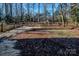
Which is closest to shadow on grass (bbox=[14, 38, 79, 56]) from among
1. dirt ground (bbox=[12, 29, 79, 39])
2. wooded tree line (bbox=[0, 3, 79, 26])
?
dirt ground (bbox=[12, 29, 79, 39])

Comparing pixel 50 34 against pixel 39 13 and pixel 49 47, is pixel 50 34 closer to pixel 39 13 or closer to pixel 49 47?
pixel 49 47

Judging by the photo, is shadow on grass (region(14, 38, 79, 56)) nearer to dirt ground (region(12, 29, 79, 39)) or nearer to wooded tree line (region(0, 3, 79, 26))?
dirt ground (region(12, 29, 79, 39))

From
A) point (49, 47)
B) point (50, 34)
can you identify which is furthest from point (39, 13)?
point (49, 47)

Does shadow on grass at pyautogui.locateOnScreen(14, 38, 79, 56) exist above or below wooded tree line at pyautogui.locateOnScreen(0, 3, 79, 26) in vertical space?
below

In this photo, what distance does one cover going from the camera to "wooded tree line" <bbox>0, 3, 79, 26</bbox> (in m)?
3.18

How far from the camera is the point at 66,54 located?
318cm

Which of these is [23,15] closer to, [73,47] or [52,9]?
[52,9]

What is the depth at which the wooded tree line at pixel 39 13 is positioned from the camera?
3.18 m

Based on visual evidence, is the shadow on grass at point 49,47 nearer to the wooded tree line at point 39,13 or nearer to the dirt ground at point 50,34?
the dirt ground at point 50,34

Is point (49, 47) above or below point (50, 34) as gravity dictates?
below

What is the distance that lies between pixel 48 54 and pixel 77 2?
1.83 feet

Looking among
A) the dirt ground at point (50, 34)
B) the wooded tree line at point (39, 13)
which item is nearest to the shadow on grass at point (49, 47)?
the dirt ground at point (50, 34)

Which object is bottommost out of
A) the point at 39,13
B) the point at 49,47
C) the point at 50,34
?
the point at 49,47

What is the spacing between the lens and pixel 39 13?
321 centimetres
